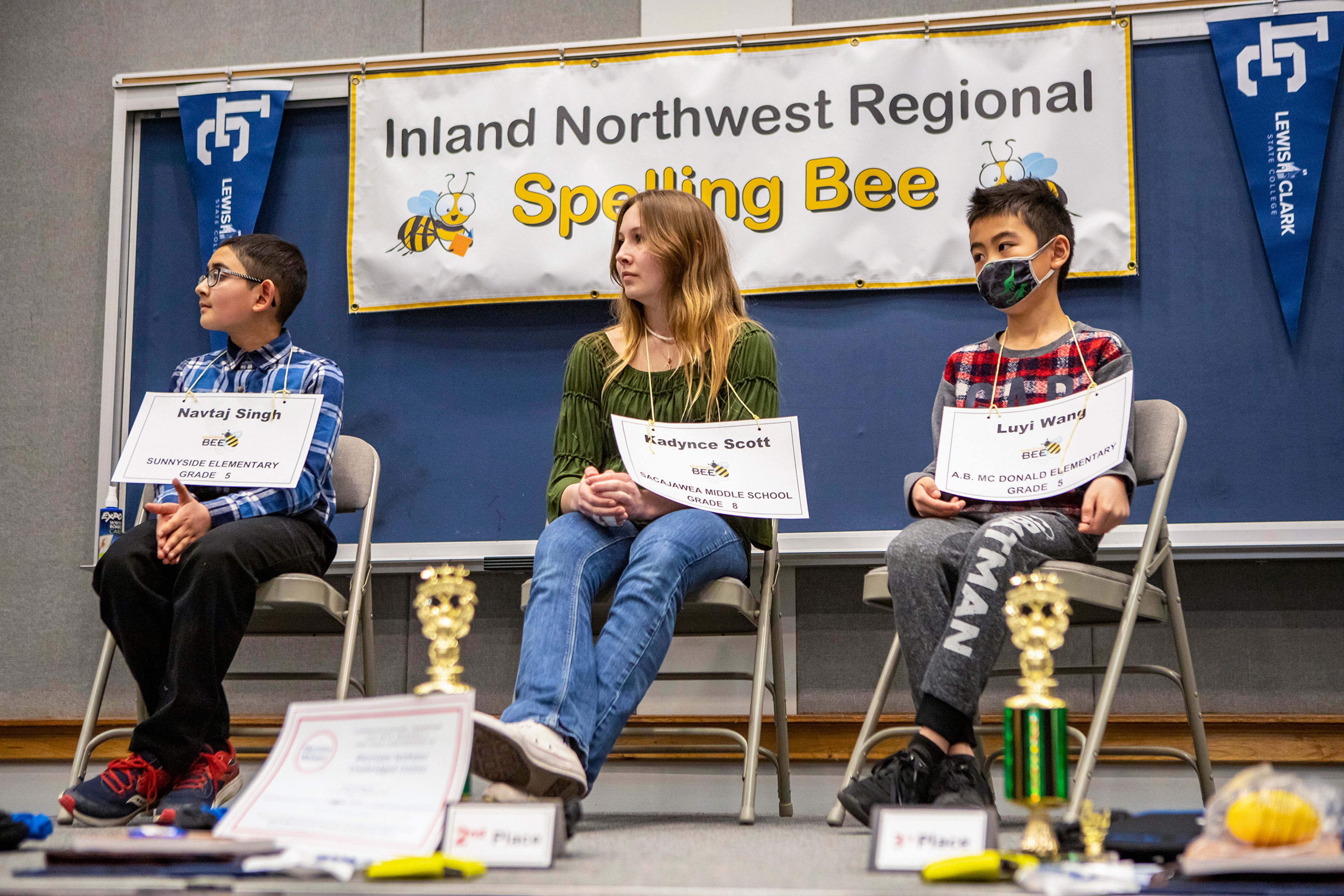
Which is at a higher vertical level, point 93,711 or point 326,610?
point 326,610

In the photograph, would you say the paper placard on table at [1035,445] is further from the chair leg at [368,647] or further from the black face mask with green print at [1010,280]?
the chair leg at [368,647]

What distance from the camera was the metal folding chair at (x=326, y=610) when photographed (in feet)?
7.50

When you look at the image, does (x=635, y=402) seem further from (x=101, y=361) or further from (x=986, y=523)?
(x=101, y=361)

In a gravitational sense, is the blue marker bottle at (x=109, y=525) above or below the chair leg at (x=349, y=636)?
above

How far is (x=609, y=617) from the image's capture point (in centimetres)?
196

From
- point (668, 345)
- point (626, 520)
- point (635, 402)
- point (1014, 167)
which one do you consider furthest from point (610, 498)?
point (1014, 167)

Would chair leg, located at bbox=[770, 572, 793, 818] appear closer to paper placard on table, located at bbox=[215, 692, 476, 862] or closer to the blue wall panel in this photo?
the blue wall panel

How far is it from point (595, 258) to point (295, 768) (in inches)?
73.6

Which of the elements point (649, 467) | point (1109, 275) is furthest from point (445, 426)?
point (1109, 275)

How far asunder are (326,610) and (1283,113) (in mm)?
2496

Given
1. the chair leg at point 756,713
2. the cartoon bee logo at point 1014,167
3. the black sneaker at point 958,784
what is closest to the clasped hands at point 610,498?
the chair leg at point 756,713

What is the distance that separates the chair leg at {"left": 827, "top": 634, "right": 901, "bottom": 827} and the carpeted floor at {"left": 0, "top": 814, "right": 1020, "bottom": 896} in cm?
21

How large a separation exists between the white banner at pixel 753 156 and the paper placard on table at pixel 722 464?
856mm

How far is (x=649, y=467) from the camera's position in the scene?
2127 millimetres
